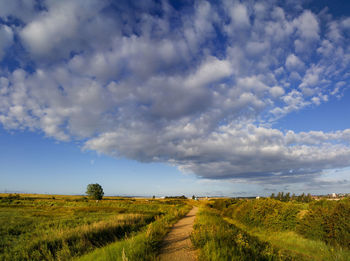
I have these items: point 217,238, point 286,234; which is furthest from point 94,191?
point 217,238

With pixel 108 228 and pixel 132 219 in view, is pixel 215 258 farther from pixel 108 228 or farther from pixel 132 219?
pixel 132 219

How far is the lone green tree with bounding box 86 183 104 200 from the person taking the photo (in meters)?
101

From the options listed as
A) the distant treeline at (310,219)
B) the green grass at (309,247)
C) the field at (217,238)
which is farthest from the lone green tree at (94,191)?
the green grass at (309,247)

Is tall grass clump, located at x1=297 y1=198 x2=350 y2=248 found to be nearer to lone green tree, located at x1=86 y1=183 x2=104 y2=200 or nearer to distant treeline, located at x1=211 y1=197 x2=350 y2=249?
distant treeline, located at x1=211 y1=197 x2=350 y2=249

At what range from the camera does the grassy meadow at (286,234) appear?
8.41 metres

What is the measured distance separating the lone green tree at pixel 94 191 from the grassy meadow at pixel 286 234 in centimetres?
9469

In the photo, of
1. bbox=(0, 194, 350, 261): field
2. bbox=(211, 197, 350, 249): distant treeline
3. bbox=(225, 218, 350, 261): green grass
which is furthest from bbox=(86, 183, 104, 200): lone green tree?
bbox=(225, 218, 350, 261): green grass

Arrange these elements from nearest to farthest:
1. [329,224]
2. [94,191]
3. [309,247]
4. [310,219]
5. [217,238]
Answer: [217,238] → [309,247] → [329,224] → [310,219] → [94,191]

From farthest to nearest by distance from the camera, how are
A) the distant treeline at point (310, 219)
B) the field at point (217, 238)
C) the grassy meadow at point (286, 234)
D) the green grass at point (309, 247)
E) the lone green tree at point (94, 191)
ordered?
the lone green tree at point (94, 191) < the distant treeline at point (310, 219) < the green grass at point (309, 247) < the grassy meadow at point (286, 234) < the field at point (217, 238)

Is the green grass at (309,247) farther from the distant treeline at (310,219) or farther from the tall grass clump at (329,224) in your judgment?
the distant treeline at (310,219)

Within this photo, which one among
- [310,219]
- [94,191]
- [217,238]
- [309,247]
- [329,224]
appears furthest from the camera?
[94,191]

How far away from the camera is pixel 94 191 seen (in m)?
103

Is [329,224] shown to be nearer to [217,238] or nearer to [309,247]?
[309,247]

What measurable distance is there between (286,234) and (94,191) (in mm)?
103335
